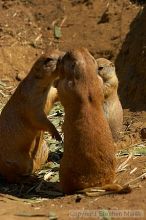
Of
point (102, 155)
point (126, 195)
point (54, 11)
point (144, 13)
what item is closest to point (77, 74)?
point (102, 155)

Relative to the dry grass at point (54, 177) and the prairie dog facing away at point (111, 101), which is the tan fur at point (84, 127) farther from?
the prairie dog facing away at point (111, 101)

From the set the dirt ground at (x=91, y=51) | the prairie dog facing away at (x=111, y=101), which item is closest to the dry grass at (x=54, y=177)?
the dirt ground at (x=91, y=51)

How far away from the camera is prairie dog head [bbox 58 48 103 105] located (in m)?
8.19

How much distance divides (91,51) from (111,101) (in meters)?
4.94

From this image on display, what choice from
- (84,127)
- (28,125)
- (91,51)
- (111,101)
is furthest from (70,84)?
(91,51)

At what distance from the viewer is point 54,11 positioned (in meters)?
18.2

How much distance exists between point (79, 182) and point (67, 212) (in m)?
0.77

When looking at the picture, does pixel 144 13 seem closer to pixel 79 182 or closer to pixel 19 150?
pixel 19 150

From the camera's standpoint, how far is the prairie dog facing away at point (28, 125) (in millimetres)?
9602

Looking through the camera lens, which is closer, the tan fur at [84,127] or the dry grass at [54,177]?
the tan fur at [84,127]

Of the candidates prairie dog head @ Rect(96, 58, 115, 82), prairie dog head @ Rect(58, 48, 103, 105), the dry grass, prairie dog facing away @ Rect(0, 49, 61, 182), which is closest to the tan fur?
prairie dog head @ Rect(58, 48, 103, 105)

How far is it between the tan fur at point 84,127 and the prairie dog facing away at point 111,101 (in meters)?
2.41

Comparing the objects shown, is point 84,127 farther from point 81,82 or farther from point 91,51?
point 91,51

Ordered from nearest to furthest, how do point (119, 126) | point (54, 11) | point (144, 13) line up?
1. point (119, 126)
2. point (144, 13)
3. point (54, 11)
